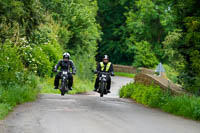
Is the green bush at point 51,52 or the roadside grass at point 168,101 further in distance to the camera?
the green bush at point 51,52

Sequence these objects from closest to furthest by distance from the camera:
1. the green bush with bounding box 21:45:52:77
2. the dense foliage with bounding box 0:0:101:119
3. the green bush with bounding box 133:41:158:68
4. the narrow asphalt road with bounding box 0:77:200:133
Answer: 1. the narrow asphalt road with bounding box 0:77:200:133
2. the dense foliage with bounding box 0:0:101:119
3. the green bush with bounding box 21:45:52:77
4. the green bush with bounding box 133:41:158:68

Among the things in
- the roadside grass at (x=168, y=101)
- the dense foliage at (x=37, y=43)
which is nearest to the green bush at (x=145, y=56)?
the dense foliage at (x=37, y=43)

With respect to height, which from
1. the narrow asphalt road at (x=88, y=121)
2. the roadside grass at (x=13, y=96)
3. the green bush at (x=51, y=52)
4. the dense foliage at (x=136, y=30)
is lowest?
the narrow asphalt road at (x=88, y=121)

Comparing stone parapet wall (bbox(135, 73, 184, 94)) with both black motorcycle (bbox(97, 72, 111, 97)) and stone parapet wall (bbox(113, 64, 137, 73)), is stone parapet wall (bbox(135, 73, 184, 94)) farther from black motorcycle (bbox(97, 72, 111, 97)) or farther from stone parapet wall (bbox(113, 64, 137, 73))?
stone parapet wall (bbox(113, 64, 137, 73))

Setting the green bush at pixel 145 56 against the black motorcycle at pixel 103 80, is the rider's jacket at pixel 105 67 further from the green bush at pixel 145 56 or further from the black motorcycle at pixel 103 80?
the green bush at pixel 145 56

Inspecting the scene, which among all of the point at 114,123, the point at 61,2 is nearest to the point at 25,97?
the point at 114,123

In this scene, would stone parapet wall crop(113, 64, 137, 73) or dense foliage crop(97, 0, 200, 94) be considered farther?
stone parapet wall crop(113, 64, 137, 73)

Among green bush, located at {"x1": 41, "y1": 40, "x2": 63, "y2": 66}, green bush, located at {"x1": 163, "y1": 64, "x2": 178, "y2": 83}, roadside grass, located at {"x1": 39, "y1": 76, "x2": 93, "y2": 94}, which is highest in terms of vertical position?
green bush, located at {"x1": 41, "y1": 40, "x2": 63, "y2": 66}

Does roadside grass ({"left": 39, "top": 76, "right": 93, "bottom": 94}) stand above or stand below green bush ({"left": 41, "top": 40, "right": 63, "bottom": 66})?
below

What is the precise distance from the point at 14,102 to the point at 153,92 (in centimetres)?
530

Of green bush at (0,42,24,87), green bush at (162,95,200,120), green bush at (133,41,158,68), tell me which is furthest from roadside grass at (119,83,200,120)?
green bush at (133,41,158,68)

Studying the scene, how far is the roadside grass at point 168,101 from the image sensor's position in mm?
14055

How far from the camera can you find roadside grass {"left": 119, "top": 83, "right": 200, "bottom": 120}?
14055mm

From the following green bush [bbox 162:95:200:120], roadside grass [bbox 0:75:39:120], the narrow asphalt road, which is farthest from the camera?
green bush [bbox 162:95:200:120]
